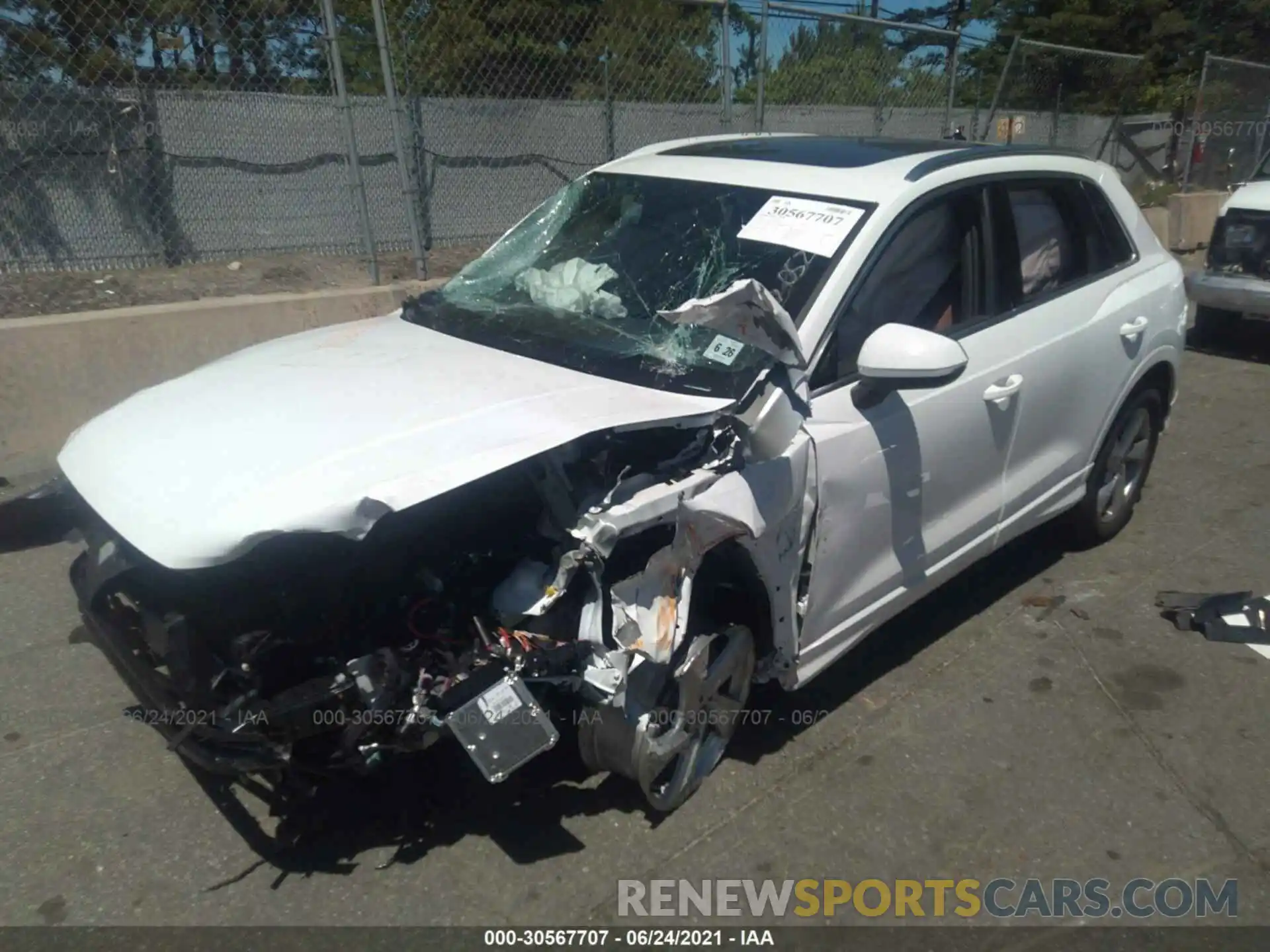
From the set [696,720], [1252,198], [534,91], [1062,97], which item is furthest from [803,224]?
[1062,97]

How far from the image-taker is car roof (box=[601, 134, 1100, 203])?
346cm

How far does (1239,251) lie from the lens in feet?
26.7

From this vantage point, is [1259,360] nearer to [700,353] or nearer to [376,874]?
[700,353]

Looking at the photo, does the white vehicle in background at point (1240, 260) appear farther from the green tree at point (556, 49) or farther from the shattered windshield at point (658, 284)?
the shattered windshield at point (658, 284)

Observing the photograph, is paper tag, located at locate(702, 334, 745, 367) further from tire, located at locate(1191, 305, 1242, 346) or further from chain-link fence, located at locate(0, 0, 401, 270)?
tire, located at locate(1191, 305, 1242, 346)

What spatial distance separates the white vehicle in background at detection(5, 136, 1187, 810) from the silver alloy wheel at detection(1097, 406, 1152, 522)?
725 mm

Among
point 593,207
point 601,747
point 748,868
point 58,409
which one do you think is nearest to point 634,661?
point 601,747

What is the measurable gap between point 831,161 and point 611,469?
5.32 ft

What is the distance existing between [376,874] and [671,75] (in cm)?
738

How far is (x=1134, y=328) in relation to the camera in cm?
432

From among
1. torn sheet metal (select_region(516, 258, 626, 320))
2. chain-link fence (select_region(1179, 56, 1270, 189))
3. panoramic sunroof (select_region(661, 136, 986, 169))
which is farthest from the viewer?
chain-link fence (select_region(1179, 56, 1270, 189))

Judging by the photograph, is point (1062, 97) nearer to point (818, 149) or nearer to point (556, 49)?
point (556, 49)

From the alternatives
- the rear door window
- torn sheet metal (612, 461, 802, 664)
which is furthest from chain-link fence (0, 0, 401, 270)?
torn sheet metal (612, 461, 802, 664)
